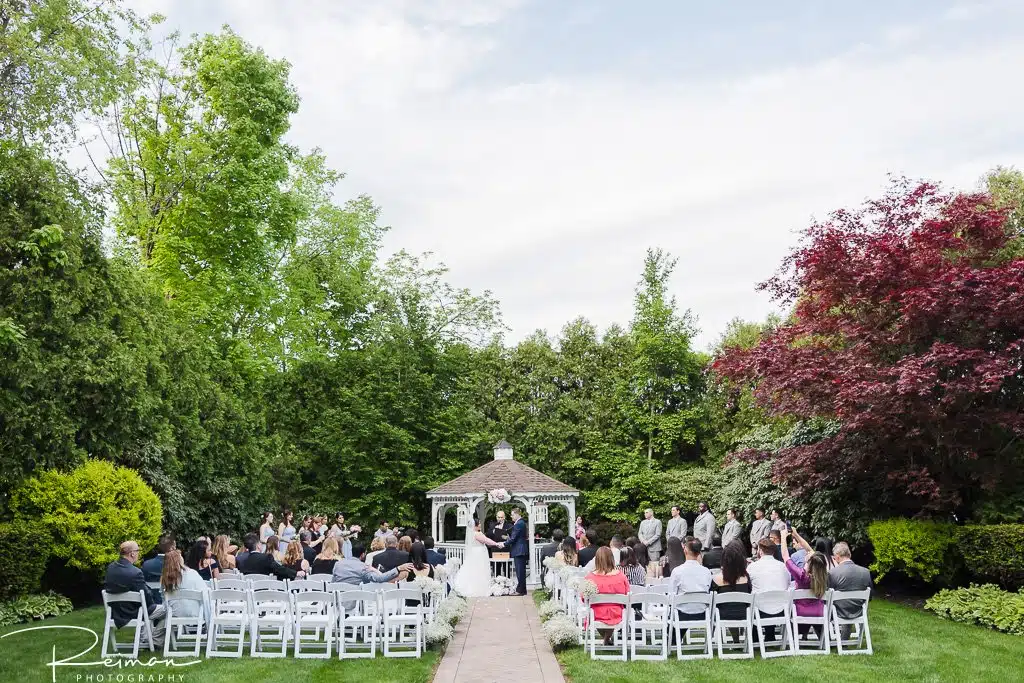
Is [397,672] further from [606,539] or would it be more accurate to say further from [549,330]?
[549,330]

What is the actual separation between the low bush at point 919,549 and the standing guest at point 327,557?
8.65 m

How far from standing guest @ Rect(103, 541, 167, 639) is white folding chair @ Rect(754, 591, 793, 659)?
268 inches

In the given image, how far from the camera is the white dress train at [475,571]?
18.4 m

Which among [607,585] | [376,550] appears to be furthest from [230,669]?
[607,585]

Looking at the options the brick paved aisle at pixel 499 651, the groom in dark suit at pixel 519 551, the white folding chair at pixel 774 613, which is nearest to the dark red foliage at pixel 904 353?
the white folding chair at pixel 774 613

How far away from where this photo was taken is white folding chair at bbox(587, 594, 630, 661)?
1006cm

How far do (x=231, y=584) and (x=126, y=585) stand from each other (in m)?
1.20

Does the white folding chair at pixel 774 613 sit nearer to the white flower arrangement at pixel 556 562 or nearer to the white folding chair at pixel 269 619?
the white flower arrangement at pixel 556 562

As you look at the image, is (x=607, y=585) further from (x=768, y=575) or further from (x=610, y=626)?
(x=768, y=575)

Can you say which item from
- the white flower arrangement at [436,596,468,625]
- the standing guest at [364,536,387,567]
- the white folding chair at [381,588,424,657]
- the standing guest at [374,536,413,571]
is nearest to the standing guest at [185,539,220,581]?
the standing guest at [364,536,387,567]

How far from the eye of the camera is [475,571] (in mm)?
18672

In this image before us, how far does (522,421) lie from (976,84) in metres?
18.5

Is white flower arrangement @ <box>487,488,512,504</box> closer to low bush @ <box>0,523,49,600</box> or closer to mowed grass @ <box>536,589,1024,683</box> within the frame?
mowed grass @ <box>536,589,1024,683</box>

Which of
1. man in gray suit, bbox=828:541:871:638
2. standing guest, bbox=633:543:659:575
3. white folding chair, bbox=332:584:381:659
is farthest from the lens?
standing guest, bbox=633:543:659:575
